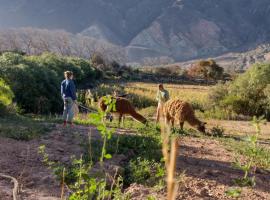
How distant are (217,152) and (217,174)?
3158 millimetres

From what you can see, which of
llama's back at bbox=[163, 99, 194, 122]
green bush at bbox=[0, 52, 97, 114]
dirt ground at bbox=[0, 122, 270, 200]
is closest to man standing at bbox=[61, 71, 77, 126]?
dirt ground at bbox=[0, 122, 270, 200]

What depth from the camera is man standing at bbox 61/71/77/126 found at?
13.4m

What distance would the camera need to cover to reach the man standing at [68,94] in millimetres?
13354

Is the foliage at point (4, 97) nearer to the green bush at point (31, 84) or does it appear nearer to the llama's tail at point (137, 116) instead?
the green bush at point (31, 84)

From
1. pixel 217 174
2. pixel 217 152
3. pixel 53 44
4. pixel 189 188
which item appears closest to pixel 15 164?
pixel 189 188

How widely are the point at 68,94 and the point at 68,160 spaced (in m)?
5.36

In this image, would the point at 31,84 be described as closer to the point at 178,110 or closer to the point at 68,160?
the point at 178,110

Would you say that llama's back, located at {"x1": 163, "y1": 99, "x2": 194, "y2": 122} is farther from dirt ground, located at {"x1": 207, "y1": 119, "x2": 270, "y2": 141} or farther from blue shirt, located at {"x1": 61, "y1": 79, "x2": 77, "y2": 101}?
dirt ground, located at {"x1": 207, "y1": 119, "x2": 270, "y2": 141}

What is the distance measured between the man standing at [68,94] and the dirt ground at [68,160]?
170 cm

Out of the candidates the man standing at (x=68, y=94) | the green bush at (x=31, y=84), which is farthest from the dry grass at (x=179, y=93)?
the man standing at (x=68, y=94)

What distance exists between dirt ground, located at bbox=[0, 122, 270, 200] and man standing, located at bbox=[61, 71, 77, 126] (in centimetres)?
170

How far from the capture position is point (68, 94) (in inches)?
536

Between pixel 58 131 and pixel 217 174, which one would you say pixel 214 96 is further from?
pixel 217 174

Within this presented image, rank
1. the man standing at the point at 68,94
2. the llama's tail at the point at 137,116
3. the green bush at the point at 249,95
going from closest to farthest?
the man standing at the point at 68,94 < the llama's tail at the point at 137,116 < the green bush at the point at 249,95
